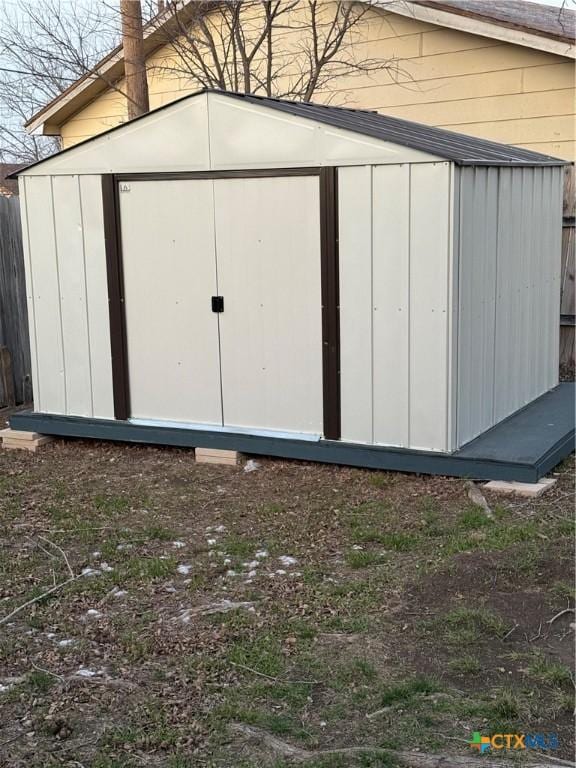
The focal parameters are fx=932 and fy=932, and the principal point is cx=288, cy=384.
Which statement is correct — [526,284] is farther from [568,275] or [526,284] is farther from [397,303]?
[568,275]

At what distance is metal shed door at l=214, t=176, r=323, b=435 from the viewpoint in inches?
249

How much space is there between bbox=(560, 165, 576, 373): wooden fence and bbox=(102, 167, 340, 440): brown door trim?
3810 millimetres

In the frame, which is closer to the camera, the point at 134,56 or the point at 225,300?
the point at 225,300

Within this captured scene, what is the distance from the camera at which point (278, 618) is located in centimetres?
416

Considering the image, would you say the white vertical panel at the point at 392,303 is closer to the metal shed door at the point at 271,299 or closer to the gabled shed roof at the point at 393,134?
the gabled shed roof at the point at 393,134

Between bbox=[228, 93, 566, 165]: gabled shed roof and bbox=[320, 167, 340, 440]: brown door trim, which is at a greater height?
bbox=[228, 93, 566, 165]: gabled shed roof

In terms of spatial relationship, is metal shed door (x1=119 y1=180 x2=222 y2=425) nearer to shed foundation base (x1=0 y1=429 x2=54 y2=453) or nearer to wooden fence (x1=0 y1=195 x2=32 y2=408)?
shed foundation base (x1=0 y1=429 x2=54 y2=453)

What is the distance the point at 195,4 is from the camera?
1079 cm

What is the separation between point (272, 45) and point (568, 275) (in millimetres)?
4792

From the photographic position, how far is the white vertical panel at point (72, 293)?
279 inches

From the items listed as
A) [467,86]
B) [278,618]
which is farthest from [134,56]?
[278,618]

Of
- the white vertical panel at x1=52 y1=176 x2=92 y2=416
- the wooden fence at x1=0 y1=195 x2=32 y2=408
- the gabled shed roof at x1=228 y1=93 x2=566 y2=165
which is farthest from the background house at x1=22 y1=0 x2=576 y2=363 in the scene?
the white vertical panel at x1=52 y1=176 x2=92 y2=416

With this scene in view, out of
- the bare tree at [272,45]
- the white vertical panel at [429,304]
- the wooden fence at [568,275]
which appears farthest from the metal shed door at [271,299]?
the bare tree at [272,45]

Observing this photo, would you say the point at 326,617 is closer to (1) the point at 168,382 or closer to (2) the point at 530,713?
(2) the point at 530,713
